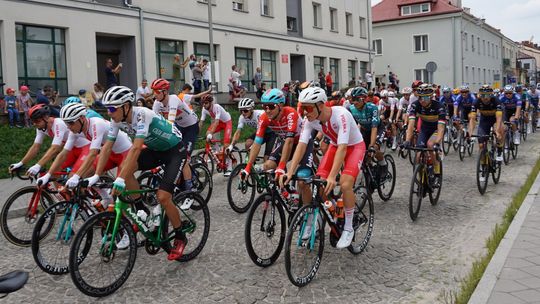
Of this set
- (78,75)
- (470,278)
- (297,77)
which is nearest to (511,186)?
(470,278)

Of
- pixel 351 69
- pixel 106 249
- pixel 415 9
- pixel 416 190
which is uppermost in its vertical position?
pixel 415 9

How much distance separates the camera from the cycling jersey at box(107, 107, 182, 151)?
5777 mm

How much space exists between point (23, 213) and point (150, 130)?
271 cm

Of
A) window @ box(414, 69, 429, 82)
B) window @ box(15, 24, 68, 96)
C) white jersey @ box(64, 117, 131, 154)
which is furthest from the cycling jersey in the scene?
window @ box(414, 69, 429, 82)

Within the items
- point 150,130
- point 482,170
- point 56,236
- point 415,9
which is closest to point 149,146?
point 150,130

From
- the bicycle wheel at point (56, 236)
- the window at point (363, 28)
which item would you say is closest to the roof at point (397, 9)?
the window at point (363, 28)

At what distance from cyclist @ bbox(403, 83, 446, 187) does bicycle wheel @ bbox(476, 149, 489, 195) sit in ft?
3.47

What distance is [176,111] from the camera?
9391mm

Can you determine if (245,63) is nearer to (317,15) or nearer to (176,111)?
(317,15)

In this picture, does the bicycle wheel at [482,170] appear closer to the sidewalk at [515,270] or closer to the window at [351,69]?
the sidewalk at [515,270]

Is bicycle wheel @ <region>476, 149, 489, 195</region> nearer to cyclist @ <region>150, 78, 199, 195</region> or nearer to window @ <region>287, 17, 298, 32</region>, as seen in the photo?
cyclist @ <region>150, 78, 199, 195</region>

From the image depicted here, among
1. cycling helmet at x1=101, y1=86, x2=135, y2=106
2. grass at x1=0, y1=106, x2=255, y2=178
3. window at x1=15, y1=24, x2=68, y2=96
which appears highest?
window at x1=15, y1=24, x2=68, y2=96

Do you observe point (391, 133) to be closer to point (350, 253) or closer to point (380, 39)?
point (350, 253)

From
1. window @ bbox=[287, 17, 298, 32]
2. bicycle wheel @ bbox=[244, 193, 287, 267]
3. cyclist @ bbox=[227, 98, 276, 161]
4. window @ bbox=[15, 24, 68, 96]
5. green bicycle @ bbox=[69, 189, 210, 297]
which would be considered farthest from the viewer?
window @ bbox=[287, 17, 298, 32]
